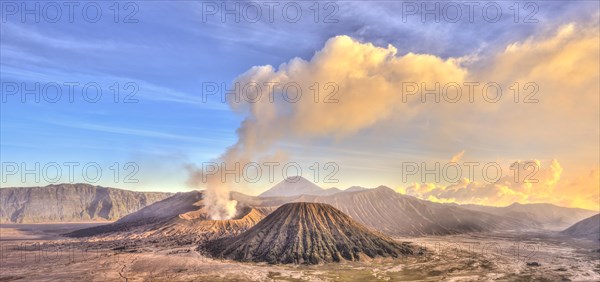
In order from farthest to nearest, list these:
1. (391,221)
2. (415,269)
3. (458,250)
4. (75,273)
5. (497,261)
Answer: (391,221)
(458,250)
(497,261)
(415,269)
(75,273)

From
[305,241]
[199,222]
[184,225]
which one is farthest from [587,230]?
[184,225]

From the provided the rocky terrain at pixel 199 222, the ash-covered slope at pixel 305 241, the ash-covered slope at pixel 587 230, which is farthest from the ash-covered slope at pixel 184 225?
the ash-covered slope at pixel 587 230

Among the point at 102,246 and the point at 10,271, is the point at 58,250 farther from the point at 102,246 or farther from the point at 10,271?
the point at 10,271

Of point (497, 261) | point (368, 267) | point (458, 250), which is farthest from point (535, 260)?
point (368, 267)

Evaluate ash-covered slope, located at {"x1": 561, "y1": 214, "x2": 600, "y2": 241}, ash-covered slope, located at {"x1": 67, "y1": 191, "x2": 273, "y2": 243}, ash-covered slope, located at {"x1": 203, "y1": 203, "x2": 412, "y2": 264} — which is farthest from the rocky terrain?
ash-covered slope, located at {"x1": 561, "y1": 214, "x2": 600, "y2": 241}

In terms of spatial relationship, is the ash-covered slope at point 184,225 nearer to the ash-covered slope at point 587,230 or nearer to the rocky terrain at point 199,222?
the rocky terrain at point 199,222

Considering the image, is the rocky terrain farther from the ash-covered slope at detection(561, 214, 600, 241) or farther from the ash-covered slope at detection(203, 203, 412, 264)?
the ash-covered slope at detection(561, 214, 600, 241)
